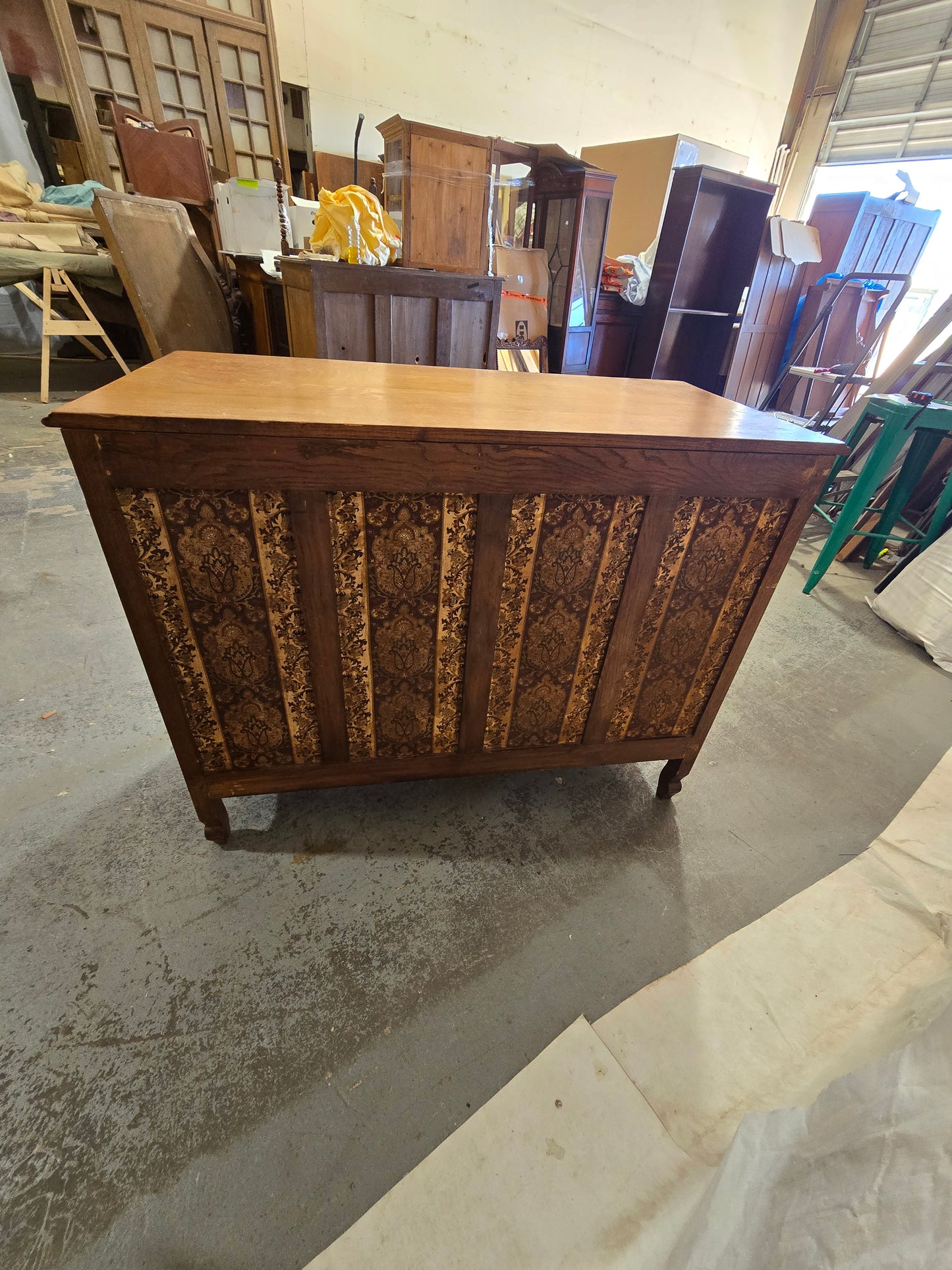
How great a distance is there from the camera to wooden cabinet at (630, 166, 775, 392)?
3742mm

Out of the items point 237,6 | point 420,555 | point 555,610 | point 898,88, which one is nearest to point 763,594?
point 555,610

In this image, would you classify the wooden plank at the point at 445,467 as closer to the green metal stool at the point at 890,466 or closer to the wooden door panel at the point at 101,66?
the green metal stool at the point at 890,466

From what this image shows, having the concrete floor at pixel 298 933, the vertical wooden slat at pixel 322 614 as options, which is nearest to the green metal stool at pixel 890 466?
the concrete floor at pixel 298 933

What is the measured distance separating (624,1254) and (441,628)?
0.99 metres

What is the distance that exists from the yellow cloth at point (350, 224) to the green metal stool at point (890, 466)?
7.32 feet

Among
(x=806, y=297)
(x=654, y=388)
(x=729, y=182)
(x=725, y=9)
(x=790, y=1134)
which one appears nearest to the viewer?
(x=790, y=1134)

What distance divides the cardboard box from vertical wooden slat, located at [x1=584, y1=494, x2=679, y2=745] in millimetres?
2857

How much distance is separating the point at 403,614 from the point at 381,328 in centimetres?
196

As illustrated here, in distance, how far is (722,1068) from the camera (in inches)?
40.6

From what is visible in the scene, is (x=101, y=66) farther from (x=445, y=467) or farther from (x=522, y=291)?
(x=445, y=467)

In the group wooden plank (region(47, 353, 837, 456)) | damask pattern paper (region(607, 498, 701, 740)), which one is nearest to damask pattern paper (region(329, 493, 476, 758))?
wooden plank (region(47, 353, 837, 456))

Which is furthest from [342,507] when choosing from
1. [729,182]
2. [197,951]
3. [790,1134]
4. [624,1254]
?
[729,182]

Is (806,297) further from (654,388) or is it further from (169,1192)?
(169,1192)

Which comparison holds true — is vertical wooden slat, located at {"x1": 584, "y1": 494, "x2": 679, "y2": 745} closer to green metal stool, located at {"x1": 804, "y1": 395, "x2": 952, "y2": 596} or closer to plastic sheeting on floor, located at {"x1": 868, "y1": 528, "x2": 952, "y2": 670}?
plastic sheeting on floor, located at {"x1": 868, "y1": 528, "x2": 952, "y2": 670}
